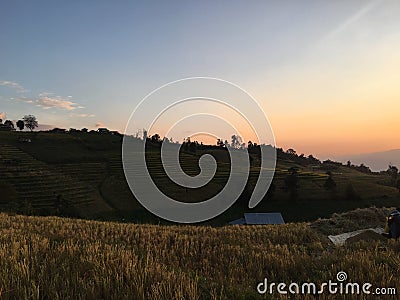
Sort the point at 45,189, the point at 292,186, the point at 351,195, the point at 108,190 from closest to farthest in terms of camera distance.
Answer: the point at 45,189 < the point at 108,190 < the point at 351,195 < the point at 292,186

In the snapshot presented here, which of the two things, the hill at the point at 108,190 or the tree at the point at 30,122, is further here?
the tree at the point at 30,122

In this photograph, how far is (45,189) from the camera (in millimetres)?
80875

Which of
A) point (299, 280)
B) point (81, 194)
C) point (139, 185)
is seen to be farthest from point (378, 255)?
point (139, 185)

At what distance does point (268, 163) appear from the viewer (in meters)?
144

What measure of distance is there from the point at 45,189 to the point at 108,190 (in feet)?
48.7

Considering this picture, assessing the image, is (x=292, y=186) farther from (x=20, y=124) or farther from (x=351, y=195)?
(x=20, y=124)

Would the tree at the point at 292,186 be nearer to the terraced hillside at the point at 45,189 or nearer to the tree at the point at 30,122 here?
the terraced hillside at the point at 45,189

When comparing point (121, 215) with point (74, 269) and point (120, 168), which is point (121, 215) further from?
→ point (74, 269)

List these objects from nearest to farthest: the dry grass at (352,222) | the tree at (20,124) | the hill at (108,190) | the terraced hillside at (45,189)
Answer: the dry grass at (352,222) → the terraced hillside at (45,189) → the hill at (108,190) → the tree at (20,124)

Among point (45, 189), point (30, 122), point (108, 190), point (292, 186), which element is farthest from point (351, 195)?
point (30, 122)

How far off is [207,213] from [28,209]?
38406mm

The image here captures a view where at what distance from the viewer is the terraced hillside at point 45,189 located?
6900 centimetres

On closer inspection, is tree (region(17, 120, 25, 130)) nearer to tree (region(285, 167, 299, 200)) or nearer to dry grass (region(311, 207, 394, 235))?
tree (region(285, 167, 299, 200))

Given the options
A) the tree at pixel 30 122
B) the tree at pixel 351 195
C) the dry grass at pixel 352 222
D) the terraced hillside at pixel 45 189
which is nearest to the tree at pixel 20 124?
the tree at pixel 30 122
